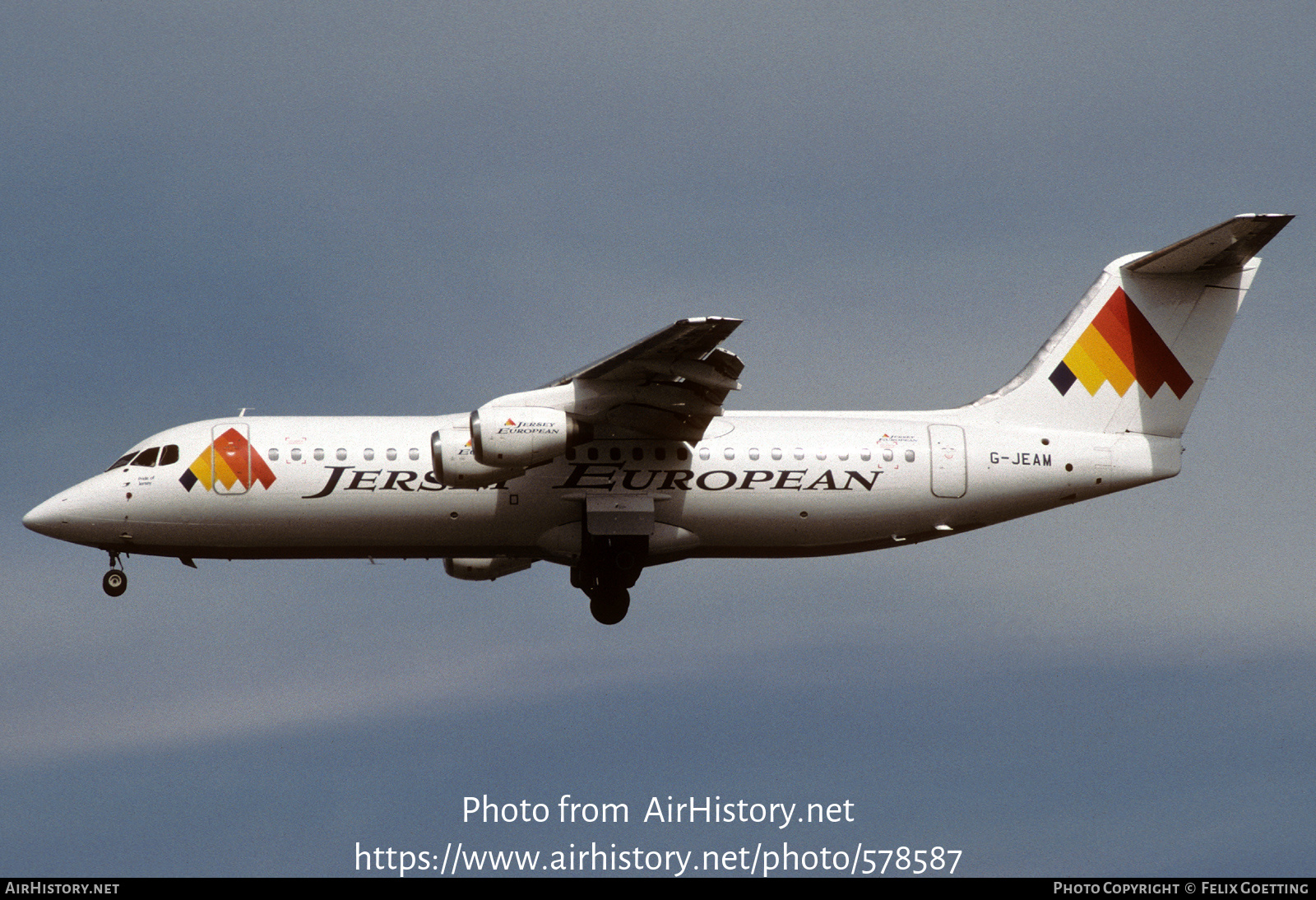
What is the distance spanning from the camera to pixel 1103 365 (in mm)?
28125

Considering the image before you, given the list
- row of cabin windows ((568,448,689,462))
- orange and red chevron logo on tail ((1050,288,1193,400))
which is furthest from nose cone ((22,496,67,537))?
orange and red chevron logo on tail ((1050,288,1193,400))

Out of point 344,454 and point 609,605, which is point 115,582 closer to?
point 344,454

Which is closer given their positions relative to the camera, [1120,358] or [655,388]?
[655,388]

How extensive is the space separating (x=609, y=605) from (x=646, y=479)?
1906 mm

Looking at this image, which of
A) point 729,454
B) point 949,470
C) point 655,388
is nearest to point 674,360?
point 655,388

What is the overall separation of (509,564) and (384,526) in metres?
3.35

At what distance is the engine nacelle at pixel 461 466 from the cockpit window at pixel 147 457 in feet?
14.1

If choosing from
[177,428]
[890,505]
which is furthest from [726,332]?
[177,428]

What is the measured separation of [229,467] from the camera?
26.6 metres

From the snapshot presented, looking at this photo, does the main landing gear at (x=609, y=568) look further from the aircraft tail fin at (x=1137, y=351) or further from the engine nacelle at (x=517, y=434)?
the aircraft tail fin at (x=1137, y=351)

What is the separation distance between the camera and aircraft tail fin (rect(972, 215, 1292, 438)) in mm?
27844

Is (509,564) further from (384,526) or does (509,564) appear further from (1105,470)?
(1105,470)

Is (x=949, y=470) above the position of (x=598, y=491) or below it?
above

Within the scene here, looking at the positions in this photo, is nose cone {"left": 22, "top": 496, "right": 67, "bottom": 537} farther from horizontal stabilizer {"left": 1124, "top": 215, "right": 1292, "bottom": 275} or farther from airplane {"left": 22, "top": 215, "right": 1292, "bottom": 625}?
horizontal stabilizer {"left": 1124, "top": 215, "right": 1292, "bottom": 275}
